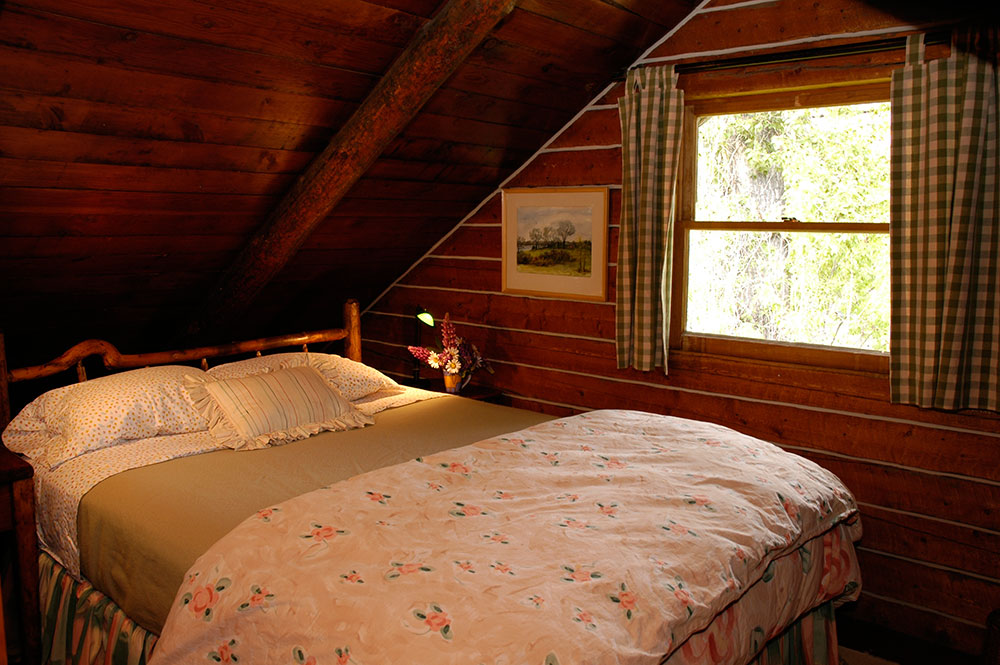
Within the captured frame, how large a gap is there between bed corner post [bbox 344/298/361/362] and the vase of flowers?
0.96 ft

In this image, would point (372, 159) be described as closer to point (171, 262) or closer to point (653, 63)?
point (171, 262)

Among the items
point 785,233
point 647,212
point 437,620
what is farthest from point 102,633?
point 785,233

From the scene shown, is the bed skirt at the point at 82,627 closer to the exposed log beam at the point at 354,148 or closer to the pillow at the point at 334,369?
the pillow at the point at 334,369

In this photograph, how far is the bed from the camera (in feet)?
5.34

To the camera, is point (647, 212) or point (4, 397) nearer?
point (4, 397)

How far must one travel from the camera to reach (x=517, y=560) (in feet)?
5.96

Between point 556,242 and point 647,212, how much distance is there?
64 centimetres

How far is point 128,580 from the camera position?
2189mm

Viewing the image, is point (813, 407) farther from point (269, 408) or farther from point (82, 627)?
point (82, 627)

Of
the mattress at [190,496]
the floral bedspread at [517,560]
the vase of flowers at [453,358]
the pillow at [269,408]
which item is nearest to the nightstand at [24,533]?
the mattress at [190,496]

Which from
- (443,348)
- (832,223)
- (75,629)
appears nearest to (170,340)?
(443,348)

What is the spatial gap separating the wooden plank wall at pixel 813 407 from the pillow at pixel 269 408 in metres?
1.17

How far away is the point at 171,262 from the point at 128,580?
1630 millimetres

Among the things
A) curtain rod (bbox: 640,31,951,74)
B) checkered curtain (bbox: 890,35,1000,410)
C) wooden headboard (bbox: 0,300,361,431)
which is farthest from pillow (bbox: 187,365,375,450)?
checkered curtain (bbox: 890,35,1000,410)
